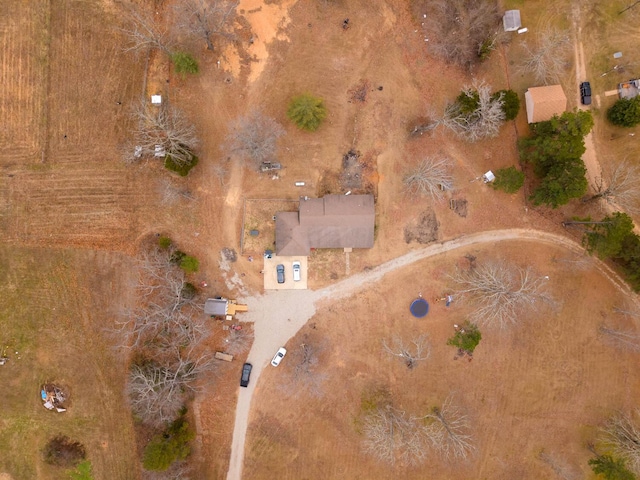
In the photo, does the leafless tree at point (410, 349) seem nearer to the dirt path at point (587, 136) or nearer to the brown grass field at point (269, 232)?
the brown grass field at point (269, 232)

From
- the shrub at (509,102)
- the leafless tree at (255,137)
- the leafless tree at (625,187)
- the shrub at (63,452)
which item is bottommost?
the shrub at (63,452)

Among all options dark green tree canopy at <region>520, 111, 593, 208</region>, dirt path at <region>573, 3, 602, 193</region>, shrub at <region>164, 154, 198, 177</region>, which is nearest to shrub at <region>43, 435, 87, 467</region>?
shrub at <region>164, 154, 198, 177</region>

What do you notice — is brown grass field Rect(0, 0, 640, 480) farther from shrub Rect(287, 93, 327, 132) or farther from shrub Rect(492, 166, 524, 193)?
shrub Rect(492, 166, 524, 193)

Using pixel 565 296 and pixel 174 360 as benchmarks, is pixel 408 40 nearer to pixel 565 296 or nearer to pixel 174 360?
pixel 565 296

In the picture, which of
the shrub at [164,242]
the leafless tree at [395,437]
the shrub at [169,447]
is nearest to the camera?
the shrub at [169,447]

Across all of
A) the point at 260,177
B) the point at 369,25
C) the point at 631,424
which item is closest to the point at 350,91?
the point at 369,25

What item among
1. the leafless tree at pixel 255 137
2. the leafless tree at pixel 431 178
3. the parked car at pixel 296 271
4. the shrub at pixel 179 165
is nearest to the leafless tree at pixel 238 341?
the parked car at pixel 296 271
